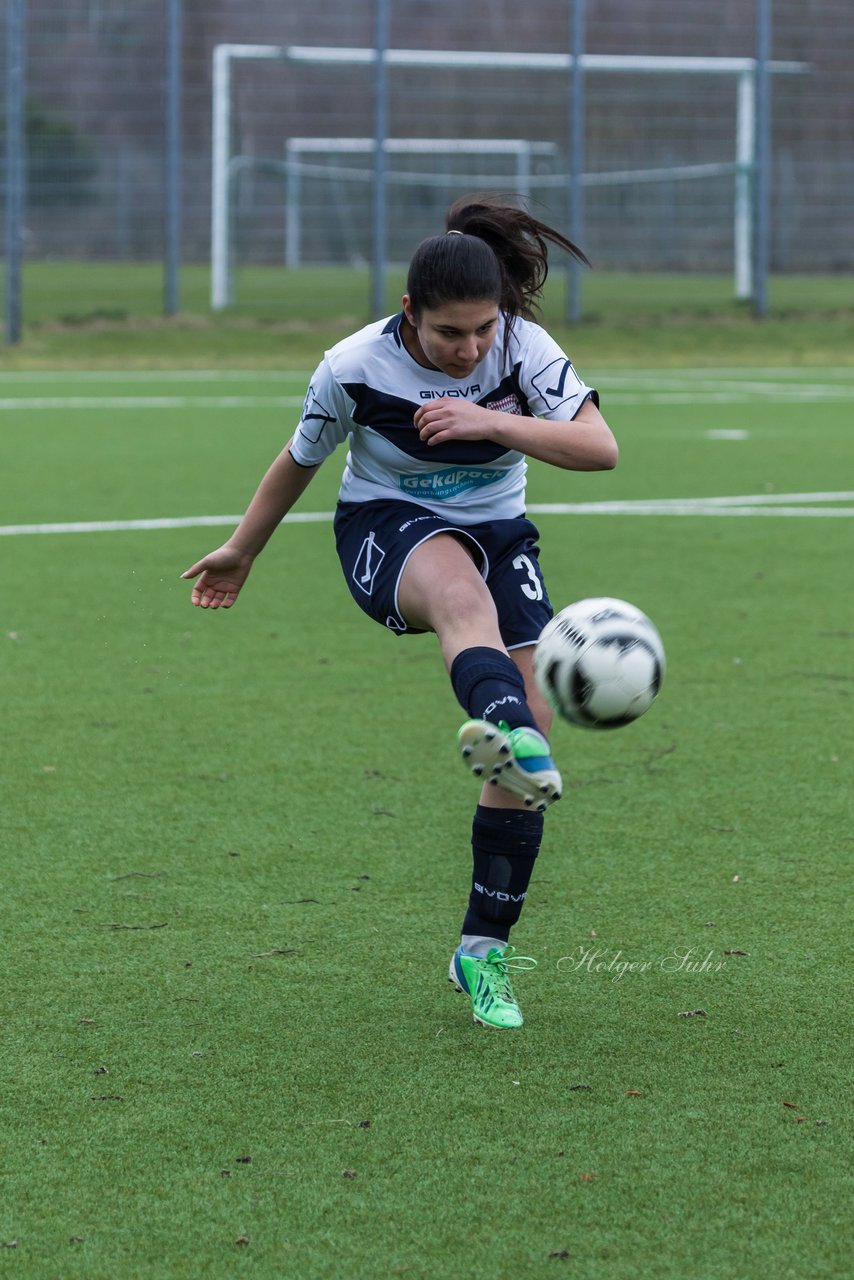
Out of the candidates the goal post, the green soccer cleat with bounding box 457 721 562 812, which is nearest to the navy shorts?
the green soccer cleat with bounding box 457 721 562 812

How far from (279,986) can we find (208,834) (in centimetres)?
112

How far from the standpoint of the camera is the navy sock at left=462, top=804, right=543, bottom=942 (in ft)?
12.6

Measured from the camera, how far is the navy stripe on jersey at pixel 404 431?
13.2ft

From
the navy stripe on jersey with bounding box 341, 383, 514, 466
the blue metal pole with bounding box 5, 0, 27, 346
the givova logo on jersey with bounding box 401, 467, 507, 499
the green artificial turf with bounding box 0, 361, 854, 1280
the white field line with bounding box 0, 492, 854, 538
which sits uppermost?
Result: the blue metal pole with bounding box 5, 0, 27, 346

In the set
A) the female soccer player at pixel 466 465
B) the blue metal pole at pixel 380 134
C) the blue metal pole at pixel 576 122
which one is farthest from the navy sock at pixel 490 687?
the blue metal pole at pixel 576 122

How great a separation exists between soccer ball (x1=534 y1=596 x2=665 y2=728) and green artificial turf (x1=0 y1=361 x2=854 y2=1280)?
0.63m

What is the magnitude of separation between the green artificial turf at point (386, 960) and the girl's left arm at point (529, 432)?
1114mm

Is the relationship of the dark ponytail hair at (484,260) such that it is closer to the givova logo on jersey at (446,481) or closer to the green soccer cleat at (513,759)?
the givova logo on jersey at (446,481)

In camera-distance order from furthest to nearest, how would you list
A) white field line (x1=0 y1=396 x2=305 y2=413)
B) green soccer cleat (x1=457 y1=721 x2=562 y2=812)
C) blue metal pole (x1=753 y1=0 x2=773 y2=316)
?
blue metal pole (x1=753 y1=0 x2=773 y2=316) < white field line (x1=0 y1=396 x2=305 y2=413) < green soccer cleat (x1=457 y1=721 x2=562 y2=812)

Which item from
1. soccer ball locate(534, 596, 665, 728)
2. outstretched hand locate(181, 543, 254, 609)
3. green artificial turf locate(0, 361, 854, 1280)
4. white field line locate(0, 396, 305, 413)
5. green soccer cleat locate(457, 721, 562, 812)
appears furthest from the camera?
white field line locate(0, 396, 305, 413)

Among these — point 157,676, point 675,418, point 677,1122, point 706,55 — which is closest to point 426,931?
point 677,1122

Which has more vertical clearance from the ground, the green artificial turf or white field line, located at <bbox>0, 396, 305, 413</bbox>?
white field line, located at <bbox>0, 396, 305, 413</bbox>

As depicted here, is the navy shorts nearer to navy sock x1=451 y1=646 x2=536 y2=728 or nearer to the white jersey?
the white jersey

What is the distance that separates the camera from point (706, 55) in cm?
2633
